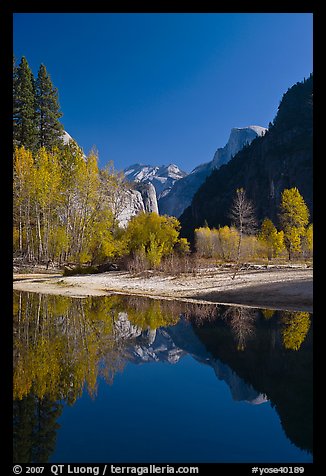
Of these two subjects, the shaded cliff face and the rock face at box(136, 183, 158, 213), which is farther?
the rock face at box(136, 183, 158, 213)

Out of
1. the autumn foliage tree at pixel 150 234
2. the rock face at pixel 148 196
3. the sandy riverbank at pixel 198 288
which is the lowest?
the sandy riverbank at pixel 198 288

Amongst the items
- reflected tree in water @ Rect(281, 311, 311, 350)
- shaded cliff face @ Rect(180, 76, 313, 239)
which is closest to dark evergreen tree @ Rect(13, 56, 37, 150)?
reflected tree in water @ Rect(281, 311, 311, 350)

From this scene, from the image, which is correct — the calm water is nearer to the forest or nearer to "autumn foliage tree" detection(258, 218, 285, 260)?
the forest

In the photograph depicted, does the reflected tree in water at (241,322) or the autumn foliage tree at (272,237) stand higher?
the autumn foliage tree at (272,237)

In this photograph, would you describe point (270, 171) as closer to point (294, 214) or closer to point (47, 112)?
point (294, 214)

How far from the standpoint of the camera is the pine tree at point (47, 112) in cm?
4392

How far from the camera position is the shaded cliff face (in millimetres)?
113500

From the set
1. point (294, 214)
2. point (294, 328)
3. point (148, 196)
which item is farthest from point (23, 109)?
point (148, 196)

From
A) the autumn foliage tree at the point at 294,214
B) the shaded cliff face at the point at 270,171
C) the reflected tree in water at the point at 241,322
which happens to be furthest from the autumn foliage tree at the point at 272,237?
the shaded cliff face at the point at 270,171

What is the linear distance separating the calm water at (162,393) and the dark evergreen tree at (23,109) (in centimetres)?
3794

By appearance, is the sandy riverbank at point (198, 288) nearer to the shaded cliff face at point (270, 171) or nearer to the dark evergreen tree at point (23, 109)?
the dark evergreen tree at point (23, 109)

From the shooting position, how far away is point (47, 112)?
145 feet

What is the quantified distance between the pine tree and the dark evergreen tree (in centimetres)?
252
